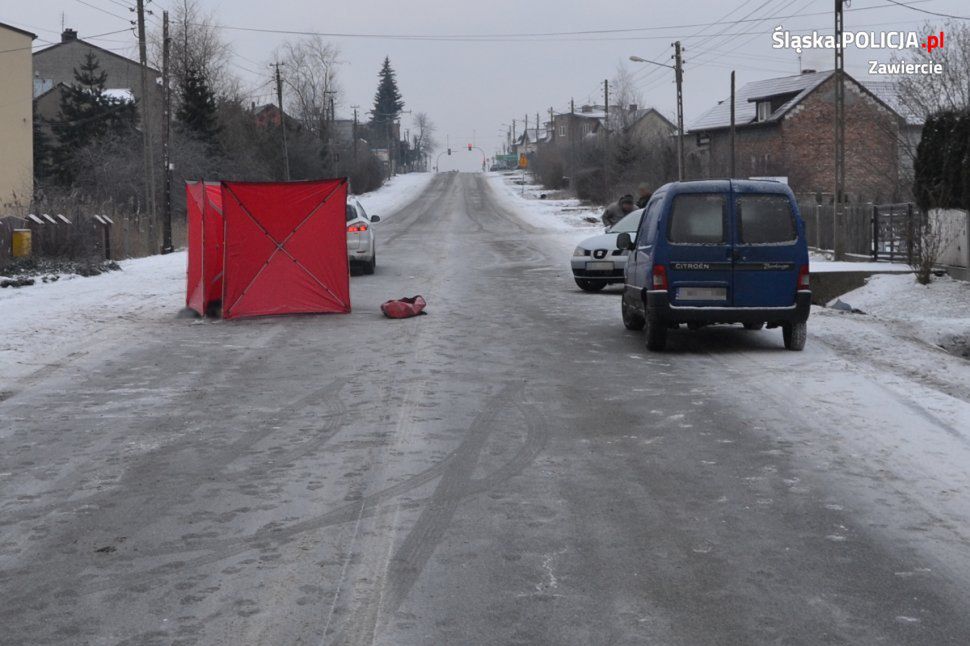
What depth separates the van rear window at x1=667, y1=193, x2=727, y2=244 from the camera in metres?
12.3

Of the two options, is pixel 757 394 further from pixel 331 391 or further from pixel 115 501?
pixel 115 501

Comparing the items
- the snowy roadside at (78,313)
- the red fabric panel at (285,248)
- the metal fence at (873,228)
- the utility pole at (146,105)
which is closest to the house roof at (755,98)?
the metal fence at (873,228)

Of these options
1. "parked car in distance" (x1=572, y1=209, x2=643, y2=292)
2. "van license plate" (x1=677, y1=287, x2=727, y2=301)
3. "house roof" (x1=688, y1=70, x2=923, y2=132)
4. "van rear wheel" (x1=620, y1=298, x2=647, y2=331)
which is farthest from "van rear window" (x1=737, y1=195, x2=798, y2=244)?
"house roof" (x1=688, y1=70, x2=923, y2=132)

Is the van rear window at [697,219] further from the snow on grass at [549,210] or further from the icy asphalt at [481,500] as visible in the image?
the snow on grass at [549,210]

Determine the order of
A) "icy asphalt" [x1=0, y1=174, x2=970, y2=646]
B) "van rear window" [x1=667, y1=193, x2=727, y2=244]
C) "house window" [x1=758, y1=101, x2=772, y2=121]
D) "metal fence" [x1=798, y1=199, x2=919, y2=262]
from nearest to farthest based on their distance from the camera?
1. "icy asphalt" [x1=0, y1=174, x2=970, y2=646]
2. "van rear window" [x1=667, y1=193, x2=727, y2=244]
3. "metal fence" [x1=798, y1=199, x2=919, y2=262]
4. "house window" [x1=758, y1=101, x2=772, y2=121]

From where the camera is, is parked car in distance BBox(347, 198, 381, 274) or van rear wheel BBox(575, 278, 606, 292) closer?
van rear wheel BBox(575, 278, 606, 292)

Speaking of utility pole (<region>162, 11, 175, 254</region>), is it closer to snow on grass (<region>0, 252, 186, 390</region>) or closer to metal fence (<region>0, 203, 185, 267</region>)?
metal fence (<region>0, 203, 185, 267</region>)

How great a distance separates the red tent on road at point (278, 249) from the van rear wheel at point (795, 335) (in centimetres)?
644

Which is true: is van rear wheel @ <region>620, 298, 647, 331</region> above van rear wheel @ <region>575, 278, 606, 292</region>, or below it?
below

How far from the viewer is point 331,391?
10.2m

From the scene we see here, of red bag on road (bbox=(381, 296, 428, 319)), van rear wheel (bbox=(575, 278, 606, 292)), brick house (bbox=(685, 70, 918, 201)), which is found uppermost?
brick house (bbox=(685, 70, 918, 201))

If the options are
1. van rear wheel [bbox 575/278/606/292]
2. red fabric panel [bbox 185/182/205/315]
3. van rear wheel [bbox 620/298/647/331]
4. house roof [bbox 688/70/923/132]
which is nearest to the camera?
van rear wheel [bbox 620/298/647/331]

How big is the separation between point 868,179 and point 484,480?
2506 inches

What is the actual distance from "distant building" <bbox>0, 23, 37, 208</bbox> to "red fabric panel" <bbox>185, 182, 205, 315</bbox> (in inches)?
1454
